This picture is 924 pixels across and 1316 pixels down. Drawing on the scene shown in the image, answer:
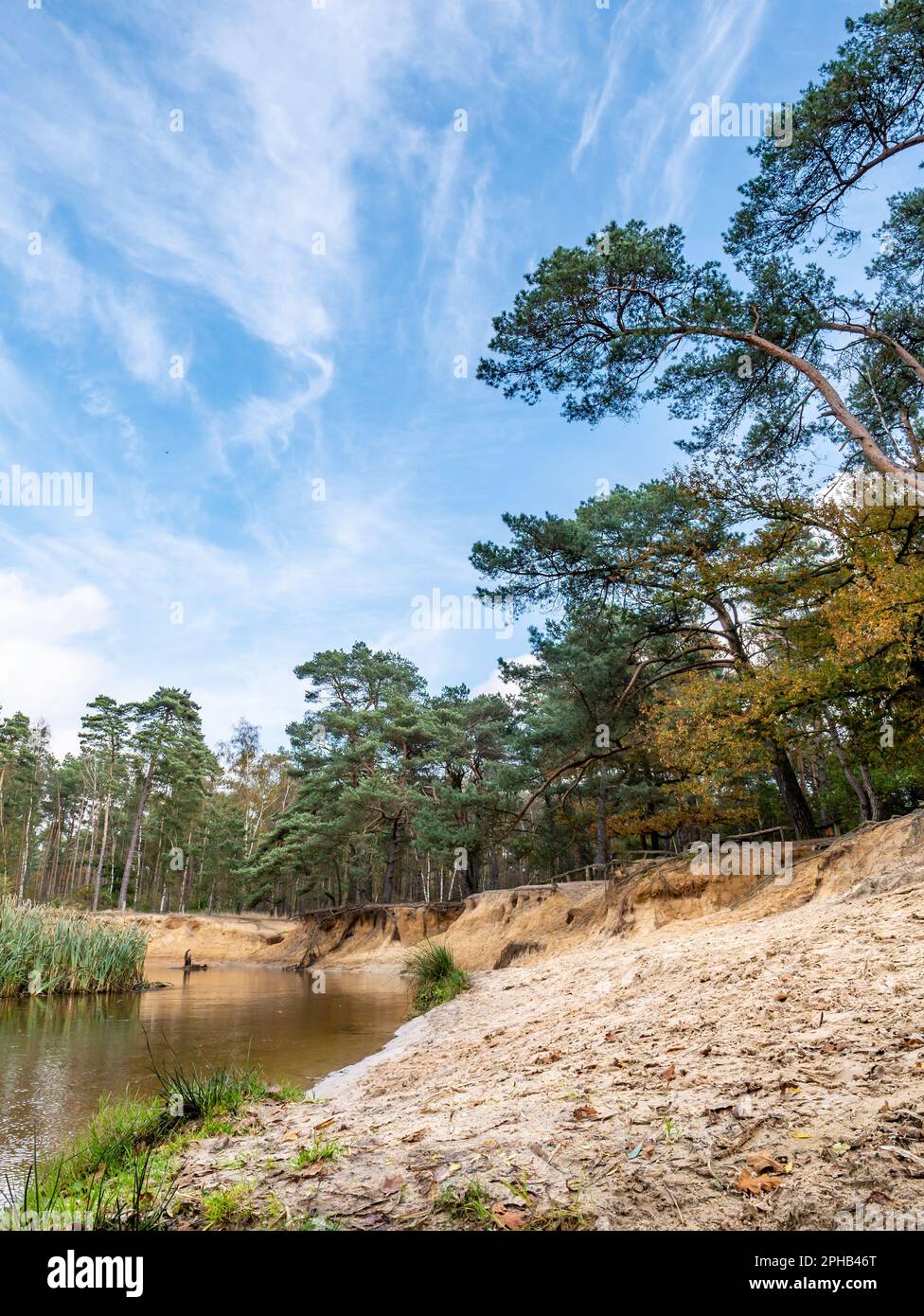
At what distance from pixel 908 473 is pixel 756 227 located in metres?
5.88

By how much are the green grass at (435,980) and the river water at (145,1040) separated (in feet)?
1.83

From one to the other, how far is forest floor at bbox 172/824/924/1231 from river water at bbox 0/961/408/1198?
1.87m

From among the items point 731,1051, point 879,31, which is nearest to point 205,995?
point 731,1051

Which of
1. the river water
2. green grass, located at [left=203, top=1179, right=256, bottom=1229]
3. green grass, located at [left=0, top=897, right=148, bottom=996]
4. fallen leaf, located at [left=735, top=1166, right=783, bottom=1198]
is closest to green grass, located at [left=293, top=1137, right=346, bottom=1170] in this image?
green grass, located at [left=203, top=1179, right=256, bottom=1229]

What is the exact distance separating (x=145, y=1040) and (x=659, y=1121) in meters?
9.41

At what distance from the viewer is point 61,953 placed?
51.9ft

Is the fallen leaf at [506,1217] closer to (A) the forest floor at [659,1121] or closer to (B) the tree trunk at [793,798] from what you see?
(A) the forest floor at [659,1121]

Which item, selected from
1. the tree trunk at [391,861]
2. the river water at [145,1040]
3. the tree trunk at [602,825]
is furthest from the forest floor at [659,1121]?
the tree trunk at [391,861]

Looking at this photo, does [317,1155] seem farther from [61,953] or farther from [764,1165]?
[61,953]

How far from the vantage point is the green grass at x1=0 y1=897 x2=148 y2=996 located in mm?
15180

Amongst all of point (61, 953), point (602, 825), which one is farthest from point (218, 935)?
point (602, 825)

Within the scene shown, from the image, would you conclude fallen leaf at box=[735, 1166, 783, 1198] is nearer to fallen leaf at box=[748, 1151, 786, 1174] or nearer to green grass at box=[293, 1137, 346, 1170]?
fallen leaf at box=[748, 1151, 786, 1174]
